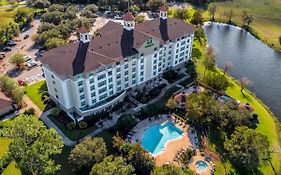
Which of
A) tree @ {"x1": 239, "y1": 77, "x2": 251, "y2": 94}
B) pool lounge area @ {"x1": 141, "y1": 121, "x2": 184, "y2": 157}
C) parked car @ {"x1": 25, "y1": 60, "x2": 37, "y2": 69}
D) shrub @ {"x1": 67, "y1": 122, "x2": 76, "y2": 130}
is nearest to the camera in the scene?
pool lounge area @ {"x1": 141, "y1": 121, "x2": 184, "y2": 157}

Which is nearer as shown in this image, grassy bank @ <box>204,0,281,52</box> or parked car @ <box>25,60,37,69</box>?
parked car @ <box>25,60,37,69</box>

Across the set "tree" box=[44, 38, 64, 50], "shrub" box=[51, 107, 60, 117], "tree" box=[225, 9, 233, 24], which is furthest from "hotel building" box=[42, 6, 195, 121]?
"tree" box=[225, 9, 233, 24]

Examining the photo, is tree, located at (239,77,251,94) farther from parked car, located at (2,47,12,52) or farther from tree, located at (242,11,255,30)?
parked car, located at (2,47,12,52)

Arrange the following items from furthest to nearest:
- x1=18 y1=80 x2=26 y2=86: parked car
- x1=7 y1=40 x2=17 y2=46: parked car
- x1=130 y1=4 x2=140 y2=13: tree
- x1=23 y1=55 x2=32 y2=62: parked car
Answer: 1. x1=130 y1=4 x2=140 y2=13: tree
2. x1=7 y1=40 x2=17 y2=46: parked car
3. x1=23 y1=55 x2=32 y2=62: parked car
4. x1=18 y1=80 x2=26 y2=86: parked car

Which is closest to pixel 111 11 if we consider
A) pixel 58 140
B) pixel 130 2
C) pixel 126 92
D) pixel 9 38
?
pixel 130 2

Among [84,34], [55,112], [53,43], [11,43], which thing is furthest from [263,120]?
[11,43]

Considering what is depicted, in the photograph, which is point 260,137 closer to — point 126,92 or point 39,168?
point 126,92

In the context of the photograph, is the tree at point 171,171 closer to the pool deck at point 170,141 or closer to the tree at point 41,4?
the pool deck at point 170,141

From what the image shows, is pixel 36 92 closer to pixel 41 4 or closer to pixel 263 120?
pixel 263 120

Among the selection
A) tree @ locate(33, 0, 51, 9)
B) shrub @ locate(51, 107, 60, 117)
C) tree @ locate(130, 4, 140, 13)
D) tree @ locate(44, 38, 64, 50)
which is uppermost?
tree @ locate(33, 0, 51, 9)
